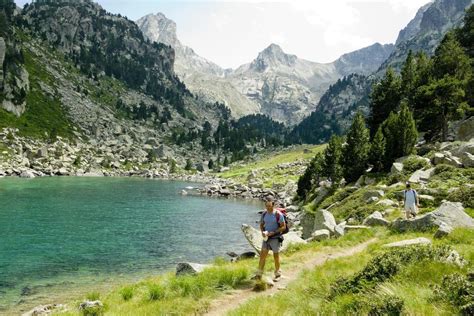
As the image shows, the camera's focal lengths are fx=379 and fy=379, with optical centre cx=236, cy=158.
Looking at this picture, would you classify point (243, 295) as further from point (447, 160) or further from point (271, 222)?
point (447, 160)

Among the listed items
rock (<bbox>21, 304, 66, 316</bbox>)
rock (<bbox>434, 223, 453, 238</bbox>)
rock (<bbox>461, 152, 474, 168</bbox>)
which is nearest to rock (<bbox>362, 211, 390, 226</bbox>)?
rock (<bbox>434, 223, 453, 238</bbox>)

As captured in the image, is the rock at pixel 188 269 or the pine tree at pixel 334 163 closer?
the rock at pixel 188 269

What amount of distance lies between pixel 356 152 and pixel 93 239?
136 feet

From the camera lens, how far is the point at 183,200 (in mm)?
85812

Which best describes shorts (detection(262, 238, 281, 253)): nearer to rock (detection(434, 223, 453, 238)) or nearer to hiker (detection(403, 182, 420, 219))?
rock (detection(434, 223, 453, 238))

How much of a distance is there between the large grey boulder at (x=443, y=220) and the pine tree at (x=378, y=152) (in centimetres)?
3481

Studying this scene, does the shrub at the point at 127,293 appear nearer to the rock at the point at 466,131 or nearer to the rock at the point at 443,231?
the rock at the point at 443,231

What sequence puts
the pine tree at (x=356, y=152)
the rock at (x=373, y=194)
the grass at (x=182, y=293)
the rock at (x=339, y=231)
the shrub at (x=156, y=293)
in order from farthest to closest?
the pine tree at (x=356, y=152) → the rock at (x=373, y=194) → the rock at (x=339, y=231) → the shrub at (x=156, y=293) → the grass at (x=182, y=293)

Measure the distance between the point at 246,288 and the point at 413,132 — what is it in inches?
1689

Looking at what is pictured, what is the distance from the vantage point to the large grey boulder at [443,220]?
65.6ft

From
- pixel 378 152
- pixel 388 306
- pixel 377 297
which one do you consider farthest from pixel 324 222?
pixel 378 152

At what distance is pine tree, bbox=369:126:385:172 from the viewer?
181 feet

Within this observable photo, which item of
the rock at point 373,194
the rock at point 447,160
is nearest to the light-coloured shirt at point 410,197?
the rock at point 373,194

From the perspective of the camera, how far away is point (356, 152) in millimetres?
61375
